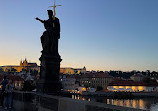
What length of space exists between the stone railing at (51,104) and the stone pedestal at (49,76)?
31.9 inches

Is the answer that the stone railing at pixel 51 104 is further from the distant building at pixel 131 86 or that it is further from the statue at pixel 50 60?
the distant building at pixel 131 86

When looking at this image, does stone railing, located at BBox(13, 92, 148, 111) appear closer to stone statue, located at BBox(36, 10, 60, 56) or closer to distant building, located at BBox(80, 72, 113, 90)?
stone statue, located at BBox(36, 10, 60, 56)

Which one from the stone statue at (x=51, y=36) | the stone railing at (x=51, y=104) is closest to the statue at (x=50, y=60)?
the stone statue at (x=51, y=36)

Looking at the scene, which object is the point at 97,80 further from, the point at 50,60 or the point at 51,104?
the point at 51,104

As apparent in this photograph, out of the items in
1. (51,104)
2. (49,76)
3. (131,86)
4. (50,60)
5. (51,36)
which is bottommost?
(131,86)

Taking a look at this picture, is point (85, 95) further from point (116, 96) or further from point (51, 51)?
point (51, 51)

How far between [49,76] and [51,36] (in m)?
2.12

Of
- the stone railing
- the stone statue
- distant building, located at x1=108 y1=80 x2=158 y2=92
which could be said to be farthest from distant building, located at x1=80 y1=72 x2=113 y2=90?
the stone railing

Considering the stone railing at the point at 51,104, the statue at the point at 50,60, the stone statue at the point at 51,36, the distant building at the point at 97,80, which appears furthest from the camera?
the distant building at the point at 97,80

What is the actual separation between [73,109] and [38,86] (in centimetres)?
468

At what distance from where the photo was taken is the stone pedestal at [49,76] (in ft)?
31.0

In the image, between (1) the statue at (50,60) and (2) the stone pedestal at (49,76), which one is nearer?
(2) the stone pedestal at (49,76)

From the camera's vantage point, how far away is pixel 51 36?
10.2 m

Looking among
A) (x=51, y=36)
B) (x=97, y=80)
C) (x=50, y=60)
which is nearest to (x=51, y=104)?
(x=50, y=60)
